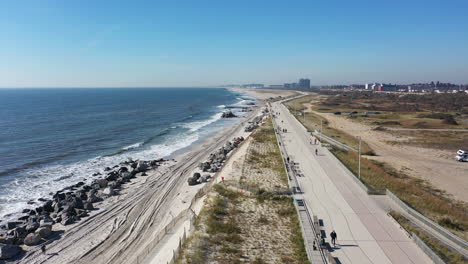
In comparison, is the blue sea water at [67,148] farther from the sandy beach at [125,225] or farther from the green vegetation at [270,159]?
the green vegetation at [270,159]

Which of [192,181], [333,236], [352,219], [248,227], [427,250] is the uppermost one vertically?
[333,236]

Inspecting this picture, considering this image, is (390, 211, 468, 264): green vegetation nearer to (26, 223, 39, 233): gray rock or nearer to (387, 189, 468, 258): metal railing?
(387, 189, 468, 258): metal railing

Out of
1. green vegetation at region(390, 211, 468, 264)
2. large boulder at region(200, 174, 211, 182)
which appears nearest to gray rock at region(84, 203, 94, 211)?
large boulder at region(200, 174, 211, 182)

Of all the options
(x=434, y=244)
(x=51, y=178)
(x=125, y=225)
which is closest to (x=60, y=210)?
(x=125, y=225)

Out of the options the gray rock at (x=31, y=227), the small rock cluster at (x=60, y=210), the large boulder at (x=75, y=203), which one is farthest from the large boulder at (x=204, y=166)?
the gray rock at (x=31, y=227)

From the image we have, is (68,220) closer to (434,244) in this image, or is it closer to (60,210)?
(60,210)

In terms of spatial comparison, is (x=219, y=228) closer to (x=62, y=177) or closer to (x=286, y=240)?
(x=286, y=240)
